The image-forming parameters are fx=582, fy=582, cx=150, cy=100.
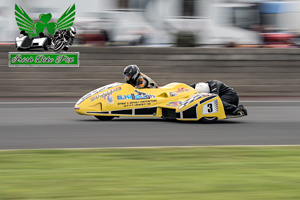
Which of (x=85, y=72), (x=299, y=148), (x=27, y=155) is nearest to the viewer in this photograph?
(x=27, y=155)

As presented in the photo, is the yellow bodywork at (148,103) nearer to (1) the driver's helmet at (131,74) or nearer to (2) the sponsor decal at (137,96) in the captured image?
(2) the sponsor decal at (137,96)

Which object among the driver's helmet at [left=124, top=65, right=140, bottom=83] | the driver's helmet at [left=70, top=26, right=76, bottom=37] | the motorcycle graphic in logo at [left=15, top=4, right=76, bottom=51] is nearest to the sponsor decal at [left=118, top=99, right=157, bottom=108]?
the driver's helmet at [left=124, top=65, right=140, bottom=83]

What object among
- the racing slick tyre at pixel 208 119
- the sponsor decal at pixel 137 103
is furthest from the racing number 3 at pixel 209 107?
the sponsor decal at pixel 137 103

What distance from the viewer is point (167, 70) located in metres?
18.2

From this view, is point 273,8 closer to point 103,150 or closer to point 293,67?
point 293,67

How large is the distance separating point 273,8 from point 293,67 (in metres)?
2.73

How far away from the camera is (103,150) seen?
294 inches

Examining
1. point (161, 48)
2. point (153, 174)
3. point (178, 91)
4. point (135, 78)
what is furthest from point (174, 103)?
point (161, 48)

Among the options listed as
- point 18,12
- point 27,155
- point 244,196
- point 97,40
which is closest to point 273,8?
point 97,40

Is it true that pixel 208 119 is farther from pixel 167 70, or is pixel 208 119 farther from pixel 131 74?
pixel 167 70

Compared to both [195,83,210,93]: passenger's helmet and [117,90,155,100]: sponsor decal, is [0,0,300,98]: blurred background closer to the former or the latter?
[195,83,210,93]: passenger's helmet

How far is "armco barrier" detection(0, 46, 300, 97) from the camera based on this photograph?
17.6m

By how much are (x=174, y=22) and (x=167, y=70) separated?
1985mm

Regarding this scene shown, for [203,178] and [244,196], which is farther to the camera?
[203,178]
